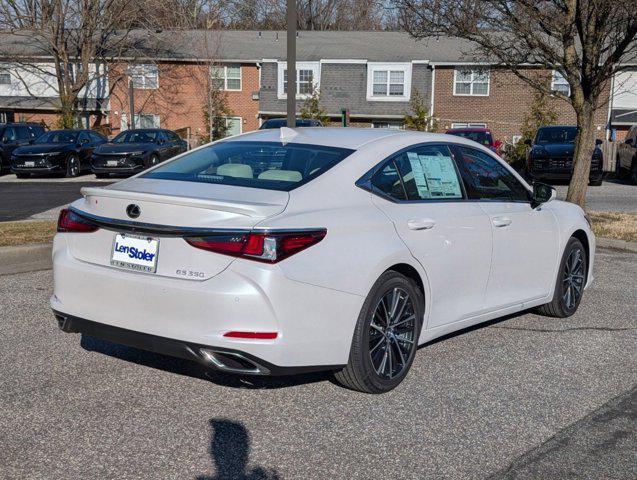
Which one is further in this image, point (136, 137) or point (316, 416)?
point (136, 137)

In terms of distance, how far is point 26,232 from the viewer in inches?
389

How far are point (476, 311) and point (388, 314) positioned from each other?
3.80 ft

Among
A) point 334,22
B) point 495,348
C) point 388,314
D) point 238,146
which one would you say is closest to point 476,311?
point 495,348

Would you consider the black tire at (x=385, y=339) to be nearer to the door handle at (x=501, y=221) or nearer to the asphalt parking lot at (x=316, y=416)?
the asphalt parking lot at (x=316, y=416)

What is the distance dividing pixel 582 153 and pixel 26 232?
8834 millimetres

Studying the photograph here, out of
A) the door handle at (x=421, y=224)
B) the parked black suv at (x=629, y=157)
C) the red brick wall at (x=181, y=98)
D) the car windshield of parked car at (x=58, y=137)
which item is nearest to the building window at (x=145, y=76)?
the red brick wall at (x=181, y=98)

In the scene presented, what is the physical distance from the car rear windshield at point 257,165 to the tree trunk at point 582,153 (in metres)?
8.97

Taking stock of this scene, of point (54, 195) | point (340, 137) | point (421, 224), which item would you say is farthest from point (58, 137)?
point (421, 224)

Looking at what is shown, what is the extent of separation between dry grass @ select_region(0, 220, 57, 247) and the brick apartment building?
30.5 m

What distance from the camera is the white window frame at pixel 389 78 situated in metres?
41.4

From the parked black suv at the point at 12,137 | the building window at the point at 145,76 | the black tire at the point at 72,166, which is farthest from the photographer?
the building window at the point at 145,76

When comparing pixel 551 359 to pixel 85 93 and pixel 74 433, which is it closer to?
pixel 74 433

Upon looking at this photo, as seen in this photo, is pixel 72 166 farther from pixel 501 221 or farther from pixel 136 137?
pixel 501 221

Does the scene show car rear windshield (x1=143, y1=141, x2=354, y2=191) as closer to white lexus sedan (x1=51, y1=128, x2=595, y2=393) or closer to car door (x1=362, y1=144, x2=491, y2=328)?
white lexus sedan (x1=51, y1=128, x2=595, y2=393)
